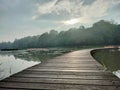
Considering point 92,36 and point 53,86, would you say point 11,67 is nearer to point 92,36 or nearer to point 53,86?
point 53,86

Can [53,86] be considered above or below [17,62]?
above

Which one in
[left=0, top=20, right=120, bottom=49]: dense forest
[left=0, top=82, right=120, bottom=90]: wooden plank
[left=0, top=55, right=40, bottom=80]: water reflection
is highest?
[left=0, top=20, right=120, bottom=49]: dense forest

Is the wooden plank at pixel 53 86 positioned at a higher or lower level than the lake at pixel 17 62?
higher

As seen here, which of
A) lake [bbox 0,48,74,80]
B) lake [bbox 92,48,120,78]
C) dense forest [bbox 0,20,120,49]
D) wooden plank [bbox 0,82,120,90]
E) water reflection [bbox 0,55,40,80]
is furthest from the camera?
dense forest [bbox 0,20,120,49]

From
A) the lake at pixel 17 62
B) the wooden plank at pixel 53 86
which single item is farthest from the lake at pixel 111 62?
the lake at pixel 17 62

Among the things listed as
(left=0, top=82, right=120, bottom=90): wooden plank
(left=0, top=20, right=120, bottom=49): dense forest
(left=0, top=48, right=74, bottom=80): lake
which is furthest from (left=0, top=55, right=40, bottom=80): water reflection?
(left=0, top=20, right=120, bottom=49): dense forest

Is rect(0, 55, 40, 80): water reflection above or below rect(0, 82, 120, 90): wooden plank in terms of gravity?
below

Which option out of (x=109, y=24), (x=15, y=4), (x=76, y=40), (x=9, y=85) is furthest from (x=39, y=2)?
(x=109, y=24)

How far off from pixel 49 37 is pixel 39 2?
78561 millimetres

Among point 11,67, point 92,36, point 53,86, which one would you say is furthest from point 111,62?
point 92,36

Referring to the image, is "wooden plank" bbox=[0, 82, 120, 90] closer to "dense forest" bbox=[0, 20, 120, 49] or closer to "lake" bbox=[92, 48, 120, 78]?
"lake" bbox=[92, 48, 120, 78]

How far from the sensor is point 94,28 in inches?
2960

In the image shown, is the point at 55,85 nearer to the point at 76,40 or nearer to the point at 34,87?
the point at 34,87

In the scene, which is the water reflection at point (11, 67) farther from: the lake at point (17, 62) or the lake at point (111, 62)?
the lake at point (111, 62)
